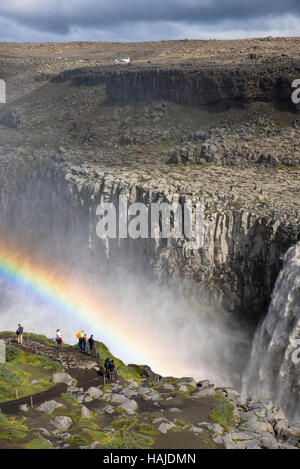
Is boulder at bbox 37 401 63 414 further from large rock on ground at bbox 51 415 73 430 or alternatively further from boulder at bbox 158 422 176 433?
boulder at bbox 158 422 176 433

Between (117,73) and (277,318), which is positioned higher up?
(117,73)

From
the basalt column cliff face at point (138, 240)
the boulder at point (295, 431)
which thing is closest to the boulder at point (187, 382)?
the boulder at point (295, 431)

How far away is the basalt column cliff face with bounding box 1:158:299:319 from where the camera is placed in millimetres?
44594

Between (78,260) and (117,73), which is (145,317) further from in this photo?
(117,73)

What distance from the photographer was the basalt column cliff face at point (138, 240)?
44594 mm

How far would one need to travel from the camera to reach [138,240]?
5238 cm

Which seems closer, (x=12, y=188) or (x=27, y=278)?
(x=27, y=278)

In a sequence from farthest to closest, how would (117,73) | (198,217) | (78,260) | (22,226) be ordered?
(117,73)
(22,226)
(78,260)
(198,217)

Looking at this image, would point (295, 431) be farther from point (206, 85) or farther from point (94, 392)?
point (206, 85)

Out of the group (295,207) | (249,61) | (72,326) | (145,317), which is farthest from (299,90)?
(72,326)

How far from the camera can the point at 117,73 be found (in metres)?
82.4

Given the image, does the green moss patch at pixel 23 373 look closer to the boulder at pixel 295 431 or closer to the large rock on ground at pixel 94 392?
the large rock on ground at pixel 94 392

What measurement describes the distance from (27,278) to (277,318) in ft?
120

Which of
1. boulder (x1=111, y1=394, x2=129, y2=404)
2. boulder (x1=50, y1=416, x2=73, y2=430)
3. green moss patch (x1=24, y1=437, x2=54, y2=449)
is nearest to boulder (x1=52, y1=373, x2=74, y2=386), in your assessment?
Result: boulder (x1=111, y1=394, x2=129, y2=404)
